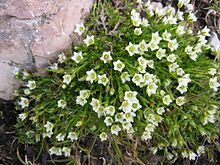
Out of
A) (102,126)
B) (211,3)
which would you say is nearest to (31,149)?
(102,126)

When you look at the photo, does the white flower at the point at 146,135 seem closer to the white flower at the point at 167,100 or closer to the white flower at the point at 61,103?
the white flower at the point at 167,100

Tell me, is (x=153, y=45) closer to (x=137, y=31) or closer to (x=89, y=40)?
(x=137, y=31)

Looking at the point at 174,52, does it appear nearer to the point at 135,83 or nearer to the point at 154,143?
the point at 135,83

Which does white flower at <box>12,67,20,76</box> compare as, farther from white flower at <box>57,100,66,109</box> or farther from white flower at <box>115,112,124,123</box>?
white flower at <box>115,112,124,123</box>

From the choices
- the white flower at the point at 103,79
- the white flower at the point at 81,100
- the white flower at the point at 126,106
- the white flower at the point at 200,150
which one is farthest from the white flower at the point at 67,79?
the white flower at the point at 200,150

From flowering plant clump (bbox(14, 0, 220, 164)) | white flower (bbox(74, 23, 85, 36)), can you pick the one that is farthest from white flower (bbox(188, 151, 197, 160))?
white flower (bbox(74, 23, 85, 36))

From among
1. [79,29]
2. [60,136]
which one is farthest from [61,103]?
[79,29]
